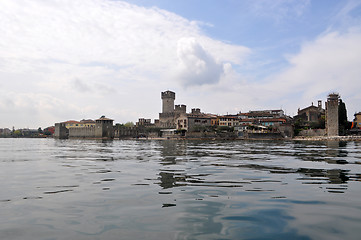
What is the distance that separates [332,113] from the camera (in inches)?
2655

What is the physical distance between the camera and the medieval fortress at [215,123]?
2719 inches

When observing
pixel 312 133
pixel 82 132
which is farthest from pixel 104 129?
pixel 312 133

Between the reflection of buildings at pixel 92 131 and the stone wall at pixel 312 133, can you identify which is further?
the reflection of buildings at pixel 92 131

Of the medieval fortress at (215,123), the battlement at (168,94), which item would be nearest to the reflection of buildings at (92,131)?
the medieval fortress at (215,123)

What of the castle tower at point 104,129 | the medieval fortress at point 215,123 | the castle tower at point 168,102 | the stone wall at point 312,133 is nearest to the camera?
the medieval fortress at point 215,123

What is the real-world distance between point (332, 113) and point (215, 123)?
35356 millimetres

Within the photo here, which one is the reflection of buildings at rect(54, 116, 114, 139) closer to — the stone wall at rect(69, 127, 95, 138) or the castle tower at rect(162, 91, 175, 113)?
the stone wall at rect(69, 127, 95, 138)

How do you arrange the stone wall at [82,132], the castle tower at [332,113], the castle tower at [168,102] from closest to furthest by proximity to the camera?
the castle tower at [332,113]
the stone wall at [82,132]
the castle tower at [168,102]

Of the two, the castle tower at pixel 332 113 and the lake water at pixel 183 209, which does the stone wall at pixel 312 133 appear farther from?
the lake water at pixel 183 209

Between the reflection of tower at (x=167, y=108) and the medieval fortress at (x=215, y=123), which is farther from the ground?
the reflection of tower at (x=167, y=108)

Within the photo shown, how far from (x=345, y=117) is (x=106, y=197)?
3069 inches

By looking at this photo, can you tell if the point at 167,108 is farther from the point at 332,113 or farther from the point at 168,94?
the point at 332,113

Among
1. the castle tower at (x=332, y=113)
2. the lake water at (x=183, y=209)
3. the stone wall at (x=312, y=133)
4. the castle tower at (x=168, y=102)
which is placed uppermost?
the castle tower at (x=168, y=102)

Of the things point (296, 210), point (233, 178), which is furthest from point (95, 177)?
point (296, 210)
